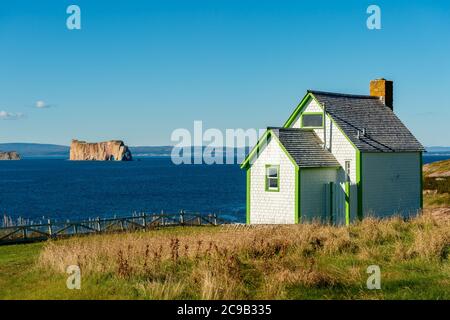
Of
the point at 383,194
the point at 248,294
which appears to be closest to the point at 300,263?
the point at 248,294

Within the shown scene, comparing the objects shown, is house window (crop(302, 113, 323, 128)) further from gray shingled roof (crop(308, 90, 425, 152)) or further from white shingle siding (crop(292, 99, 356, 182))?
gray shingled roof (crop(308, 90, 425, 152))

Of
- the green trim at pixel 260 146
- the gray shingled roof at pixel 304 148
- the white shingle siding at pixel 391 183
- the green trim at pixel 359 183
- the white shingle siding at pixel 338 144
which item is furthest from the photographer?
the white shingle siding at pixel 391 183

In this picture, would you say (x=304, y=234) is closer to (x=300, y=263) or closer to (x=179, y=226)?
(x=300, y=263)

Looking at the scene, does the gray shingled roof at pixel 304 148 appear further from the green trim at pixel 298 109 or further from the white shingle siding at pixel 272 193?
the green trim at pixel 298 109

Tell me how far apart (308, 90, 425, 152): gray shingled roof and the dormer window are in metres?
0.67

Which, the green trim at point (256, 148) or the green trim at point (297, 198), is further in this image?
the green trim at point (256, 148)

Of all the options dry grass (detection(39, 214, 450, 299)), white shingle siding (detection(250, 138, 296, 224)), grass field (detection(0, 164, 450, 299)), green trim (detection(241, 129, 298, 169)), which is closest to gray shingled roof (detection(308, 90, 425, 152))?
green trim (detection(241, 129, 298, 169))

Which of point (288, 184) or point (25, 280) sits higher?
point (288, 184)

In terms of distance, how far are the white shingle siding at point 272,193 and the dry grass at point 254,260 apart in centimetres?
811

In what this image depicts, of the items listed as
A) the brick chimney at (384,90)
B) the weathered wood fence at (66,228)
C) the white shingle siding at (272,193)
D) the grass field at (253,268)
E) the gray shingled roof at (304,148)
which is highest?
the brick chimney at (384,90)

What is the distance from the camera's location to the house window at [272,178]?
31.1 m

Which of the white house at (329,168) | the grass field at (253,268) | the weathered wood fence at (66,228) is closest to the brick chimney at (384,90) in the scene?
the white house at (329,168)

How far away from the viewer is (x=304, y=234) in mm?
20203
